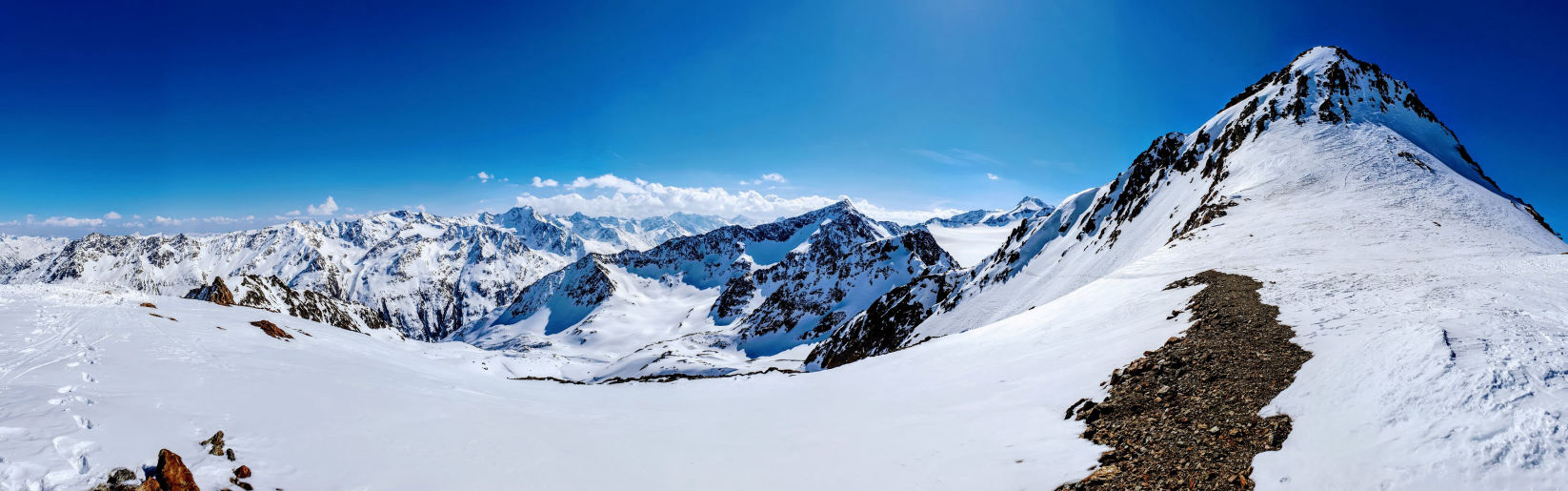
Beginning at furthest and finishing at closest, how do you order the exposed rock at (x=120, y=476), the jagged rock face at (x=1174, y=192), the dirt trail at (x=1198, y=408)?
the jagged rock face at (x=1174, y=192) → the exposed rock at (x=120, y=476) → the dirt trail at (x=1198, y=408)

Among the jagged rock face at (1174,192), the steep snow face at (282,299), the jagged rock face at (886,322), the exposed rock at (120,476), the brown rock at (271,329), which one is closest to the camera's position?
the exposed rock at (120,476)

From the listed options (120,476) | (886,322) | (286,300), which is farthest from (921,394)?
(286,300)

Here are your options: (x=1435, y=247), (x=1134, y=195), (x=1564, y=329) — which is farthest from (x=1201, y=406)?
(x=1134, y=195)

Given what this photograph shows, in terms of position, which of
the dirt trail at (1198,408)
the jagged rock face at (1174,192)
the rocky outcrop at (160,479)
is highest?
the jagged rock face at (1174,192)

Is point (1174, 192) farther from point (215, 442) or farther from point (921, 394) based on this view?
point (215, 442)

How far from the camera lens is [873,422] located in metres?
15.6

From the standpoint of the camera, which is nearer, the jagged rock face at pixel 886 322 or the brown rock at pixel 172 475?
the brown rock at pixel 172 475

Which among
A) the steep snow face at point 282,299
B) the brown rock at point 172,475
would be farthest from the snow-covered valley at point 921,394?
the steep snow face at point 282,299

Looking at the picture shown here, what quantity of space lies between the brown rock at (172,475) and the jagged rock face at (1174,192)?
53397mm

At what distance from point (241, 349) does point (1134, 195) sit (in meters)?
102

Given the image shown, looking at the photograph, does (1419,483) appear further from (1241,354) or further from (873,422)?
(873,422)

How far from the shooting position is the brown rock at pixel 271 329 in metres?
26.4

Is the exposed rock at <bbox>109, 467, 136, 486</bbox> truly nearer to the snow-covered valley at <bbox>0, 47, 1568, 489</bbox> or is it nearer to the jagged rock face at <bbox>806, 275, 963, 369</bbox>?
the snow-covered valley at <bbox>0, 47, 1568, 489</bbox>

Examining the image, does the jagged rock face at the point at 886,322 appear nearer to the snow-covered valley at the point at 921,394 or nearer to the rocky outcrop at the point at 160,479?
the snow-covered valley at the point at 921,394
